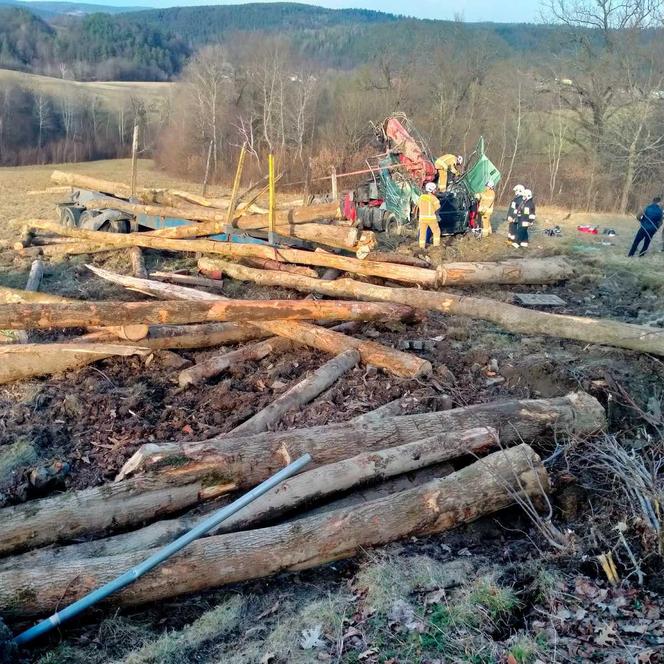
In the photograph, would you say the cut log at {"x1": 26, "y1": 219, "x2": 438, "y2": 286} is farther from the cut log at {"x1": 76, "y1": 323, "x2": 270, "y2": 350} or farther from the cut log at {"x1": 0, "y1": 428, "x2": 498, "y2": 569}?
the cut log at {"x1": 0, "y1": 428, "x2": 498, "y2": 569}

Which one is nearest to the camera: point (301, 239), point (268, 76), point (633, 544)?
point (633, 544)

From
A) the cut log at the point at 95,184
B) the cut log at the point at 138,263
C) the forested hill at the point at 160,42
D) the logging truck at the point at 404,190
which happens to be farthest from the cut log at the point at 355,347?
the forested hill at the point at 160,42

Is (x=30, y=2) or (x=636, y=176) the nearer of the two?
(x=636, y=176)

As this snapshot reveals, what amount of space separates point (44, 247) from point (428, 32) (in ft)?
95.3

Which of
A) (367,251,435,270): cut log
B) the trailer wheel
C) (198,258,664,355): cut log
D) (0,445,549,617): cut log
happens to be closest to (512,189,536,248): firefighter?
the trailer wheel

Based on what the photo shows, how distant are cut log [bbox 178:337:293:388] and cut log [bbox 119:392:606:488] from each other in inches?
84.4

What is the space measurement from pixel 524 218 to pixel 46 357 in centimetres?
1032

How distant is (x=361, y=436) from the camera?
5238 millimetres

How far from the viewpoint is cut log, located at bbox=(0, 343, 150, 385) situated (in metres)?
7.12

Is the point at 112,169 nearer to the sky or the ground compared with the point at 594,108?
nearer to the ground

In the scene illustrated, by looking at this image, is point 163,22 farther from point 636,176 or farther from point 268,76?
point 636,176

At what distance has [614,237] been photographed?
16.1 meters

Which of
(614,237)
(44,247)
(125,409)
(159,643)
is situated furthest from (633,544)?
(614,237)

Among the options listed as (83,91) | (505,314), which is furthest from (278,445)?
(83,91)
